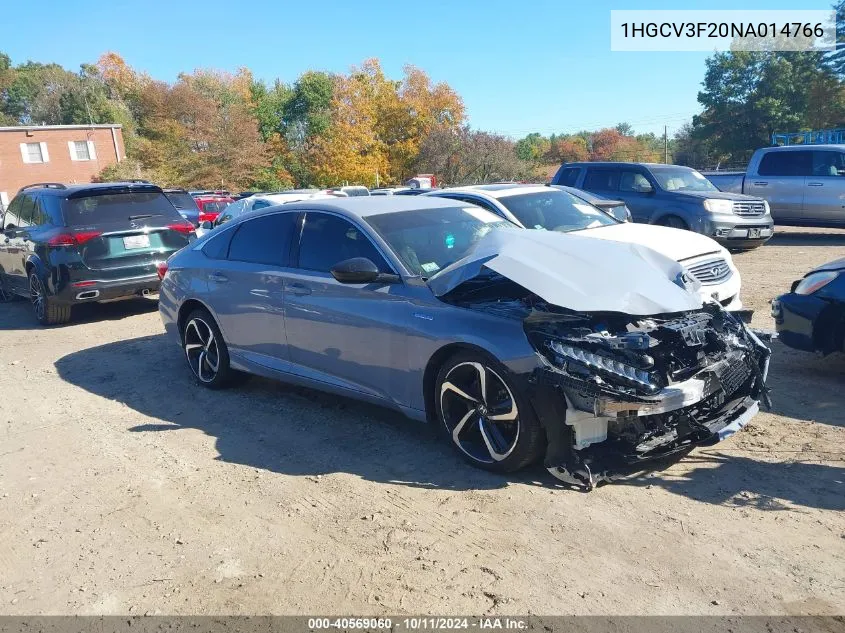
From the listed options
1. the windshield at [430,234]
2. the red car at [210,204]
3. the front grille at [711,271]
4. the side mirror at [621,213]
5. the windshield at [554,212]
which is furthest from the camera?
the red car at [210,204]

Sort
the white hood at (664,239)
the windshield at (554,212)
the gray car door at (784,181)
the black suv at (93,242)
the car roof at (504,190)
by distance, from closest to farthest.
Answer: the white hood at (664,239) → the windshield at (554,212) → the car roof at (504,190) → the black suv at (93,242) → the gray car door at (784,181)

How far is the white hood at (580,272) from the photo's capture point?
3771mm

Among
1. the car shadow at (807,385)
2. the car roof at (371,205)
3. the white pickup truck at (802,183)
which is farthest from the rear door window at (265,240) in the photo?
the white pickup truck at (802,183)

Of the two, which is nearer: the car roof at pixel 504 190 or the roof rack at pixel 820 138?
the car roof at pixel 504 190

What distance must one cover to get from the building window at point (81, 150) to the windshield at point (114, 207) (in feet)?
138

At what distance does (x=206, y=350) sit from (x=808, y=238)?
1500cm

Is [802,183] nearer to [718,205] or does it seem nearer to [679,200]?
[718,205]

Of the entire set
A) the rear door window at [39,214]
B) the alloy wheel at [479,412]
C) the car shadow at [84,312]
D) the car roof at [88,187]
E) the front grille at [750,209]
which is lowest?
the car shadow at [84,312]

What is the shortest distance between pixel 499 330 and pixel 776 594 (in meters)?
1.85

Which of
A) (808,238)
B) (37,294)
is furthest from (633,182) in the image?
(37,294)

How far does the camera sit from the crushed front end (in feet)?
11.7

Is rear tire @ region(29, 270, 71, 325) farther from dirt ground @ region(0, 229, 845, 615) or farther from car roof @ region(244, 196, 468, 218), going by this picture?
car roof @ region(244, 196, 468, 218)

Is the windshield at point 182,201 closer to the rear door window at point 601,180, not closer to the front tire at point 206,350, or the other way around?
the rear door window at point 601,180

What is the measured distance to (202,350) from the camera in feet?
20.6
